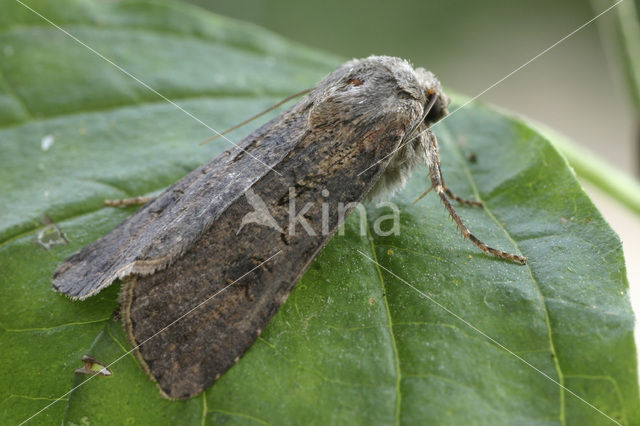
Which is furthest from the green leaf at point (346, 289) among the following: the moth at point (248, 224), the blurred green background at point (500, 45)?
the blurred green background at point (500, 45)

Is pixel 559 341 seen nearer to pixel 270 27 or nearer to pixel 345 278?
pixel 345 278

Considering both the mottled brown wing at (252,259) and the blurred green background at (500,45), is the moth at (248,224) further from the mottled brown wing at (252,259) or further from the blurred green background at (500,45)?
the blurred green background at (500,45)

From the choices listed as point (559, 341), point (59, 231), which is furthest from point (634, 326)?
point (59, 231)

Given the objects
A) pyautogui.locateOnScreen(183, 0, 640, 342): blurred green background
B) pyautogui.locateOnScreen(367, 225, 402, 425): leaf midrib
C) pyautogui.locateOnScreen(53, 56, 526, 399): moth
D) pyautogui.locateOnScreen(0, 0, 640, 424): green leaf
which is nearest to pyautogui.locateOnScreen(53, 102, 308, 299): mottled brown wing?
pyautogui.locateOnScreen(53, 56, 526, 399): moth

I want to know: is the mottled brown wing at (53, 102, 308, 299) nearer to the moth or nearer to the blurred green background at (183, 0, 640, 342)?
the moth

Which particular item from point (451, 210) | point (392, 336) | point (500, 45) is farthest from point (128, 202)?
point (500, 45)
